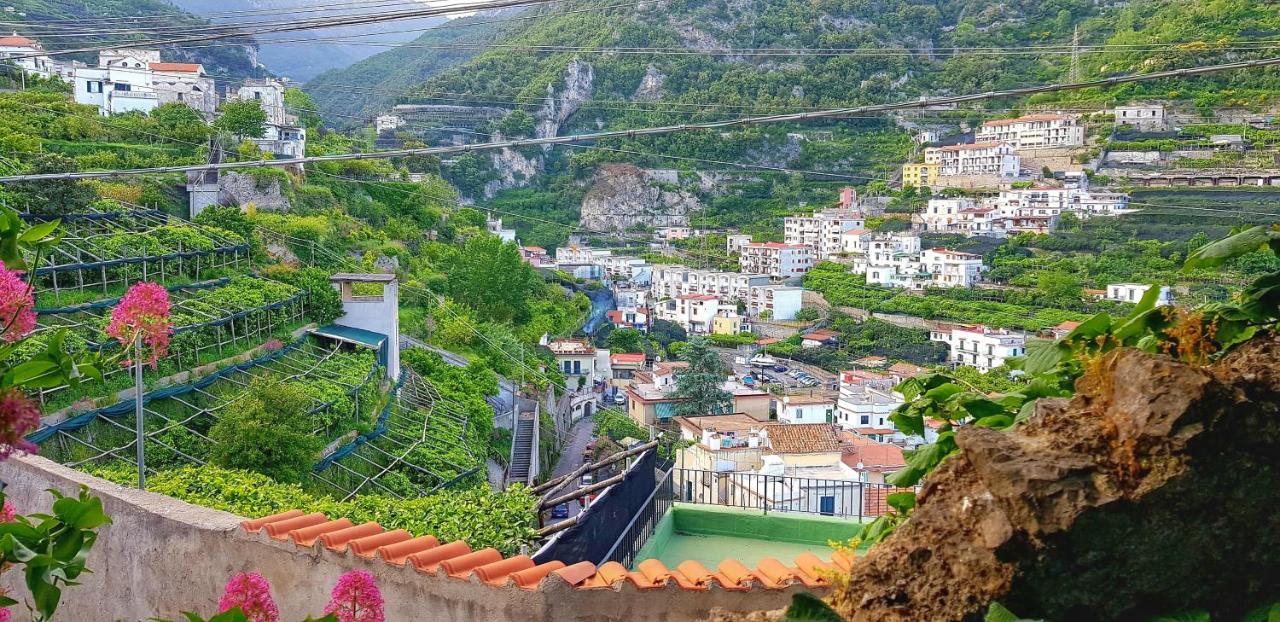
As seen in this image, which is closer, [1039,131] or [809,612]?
[809,612]

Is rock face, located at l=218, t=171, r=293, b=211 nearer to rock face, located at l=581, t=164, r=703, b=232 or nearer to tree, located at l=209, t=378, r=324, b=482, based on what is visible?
tree, located at l=209, t=378, r=324, b=482

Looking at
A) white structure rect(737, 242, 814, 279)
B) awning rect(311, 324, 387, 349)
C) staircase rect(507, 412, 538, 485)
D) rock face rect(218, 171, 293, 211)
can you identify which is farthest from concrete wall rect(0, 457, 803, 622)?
white structure rect(737, 242, 814, 279)

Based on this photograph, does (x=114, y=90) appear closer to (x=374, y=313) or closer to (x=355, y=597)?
(x=374, y=313)

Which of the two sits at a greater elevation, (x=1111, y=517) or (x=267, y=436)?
(x=1111, y=517)

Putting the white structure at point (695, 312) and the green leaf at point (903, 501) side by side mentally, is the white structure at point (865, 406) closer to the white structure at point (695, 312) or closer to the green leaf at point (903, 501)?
the white structure at point (695, 312)

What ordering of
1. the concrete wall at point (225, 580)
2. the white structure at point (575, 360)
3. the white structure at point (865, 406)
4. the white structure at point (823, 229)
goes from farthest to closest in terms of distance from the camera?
1. the white structure at point (823, 229)
2. the white structure at point (575, 360)
3. the white structure at point (865, 406)
4. the concrete wall at point (225, 580)

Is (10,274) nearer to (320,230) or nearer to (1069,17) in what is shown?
(320,230)

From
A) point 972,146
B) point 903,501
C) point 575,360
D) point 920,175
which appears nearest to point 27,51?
point 575,360

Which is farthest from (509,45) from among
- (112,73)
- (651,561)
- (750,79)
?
(651,561)

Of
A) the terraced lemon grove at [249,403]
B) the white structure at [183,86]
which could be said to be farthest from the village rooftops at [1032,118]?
the terraced lemon grove at [249,403]
